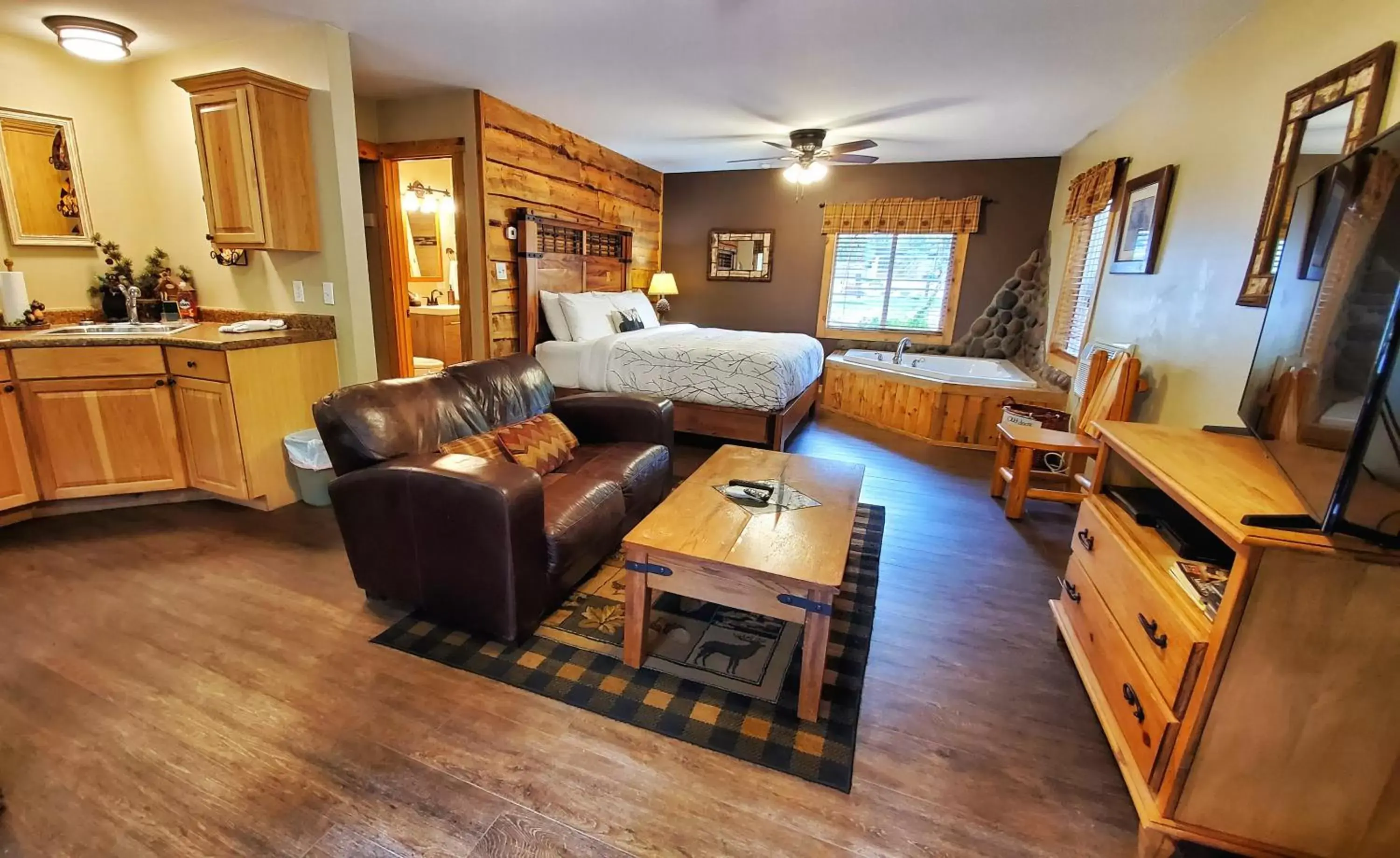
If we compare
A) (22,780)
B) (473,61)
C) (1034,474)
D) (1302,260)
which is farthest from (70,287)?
(1034,474)

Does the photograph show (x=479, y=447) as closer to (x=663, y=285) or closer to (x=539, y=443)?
(x=539, y=443)

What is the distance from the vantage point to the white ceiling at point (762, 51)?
2.49 metres

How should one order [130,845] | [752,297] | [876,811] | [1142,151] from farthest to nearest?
1. [752,297]
2. [1142,151]
3. [876,811]
4. [130,845]

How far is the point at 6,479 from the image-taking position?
260 cm

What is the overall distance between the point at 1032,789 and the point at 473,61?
4206 mm

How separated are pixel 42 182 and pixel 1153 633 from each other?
5211 millimetres

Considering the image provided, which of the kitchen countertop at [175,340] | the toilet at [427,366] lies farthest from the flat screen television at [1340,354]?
the toilet at [427,366]

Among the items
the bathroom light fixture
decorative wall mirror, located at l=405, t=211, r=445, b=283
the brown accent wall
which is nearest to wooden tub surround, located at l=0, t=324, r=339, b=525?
the bathroom light fixture

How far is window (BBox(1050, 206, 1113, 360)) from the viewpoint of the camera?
13.0 ft

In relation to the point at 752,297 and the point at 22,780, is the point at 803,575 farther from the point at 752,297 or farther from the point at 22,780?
the point at 752,297

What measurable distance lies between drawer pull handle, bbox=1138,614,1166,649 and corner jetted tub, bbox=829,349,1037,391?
3.30 m

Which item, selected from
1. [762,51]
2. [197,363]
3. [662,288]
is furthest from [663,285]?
[197,363]

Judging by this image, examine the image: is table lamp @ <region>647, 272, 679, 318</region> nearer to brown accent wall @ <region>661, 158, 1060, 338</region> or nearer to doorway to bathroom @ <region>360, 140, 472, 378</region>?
brown accent wall @ <region>661, 158, 1060, 338</region>

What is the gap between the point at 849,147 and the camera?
13.9ft
